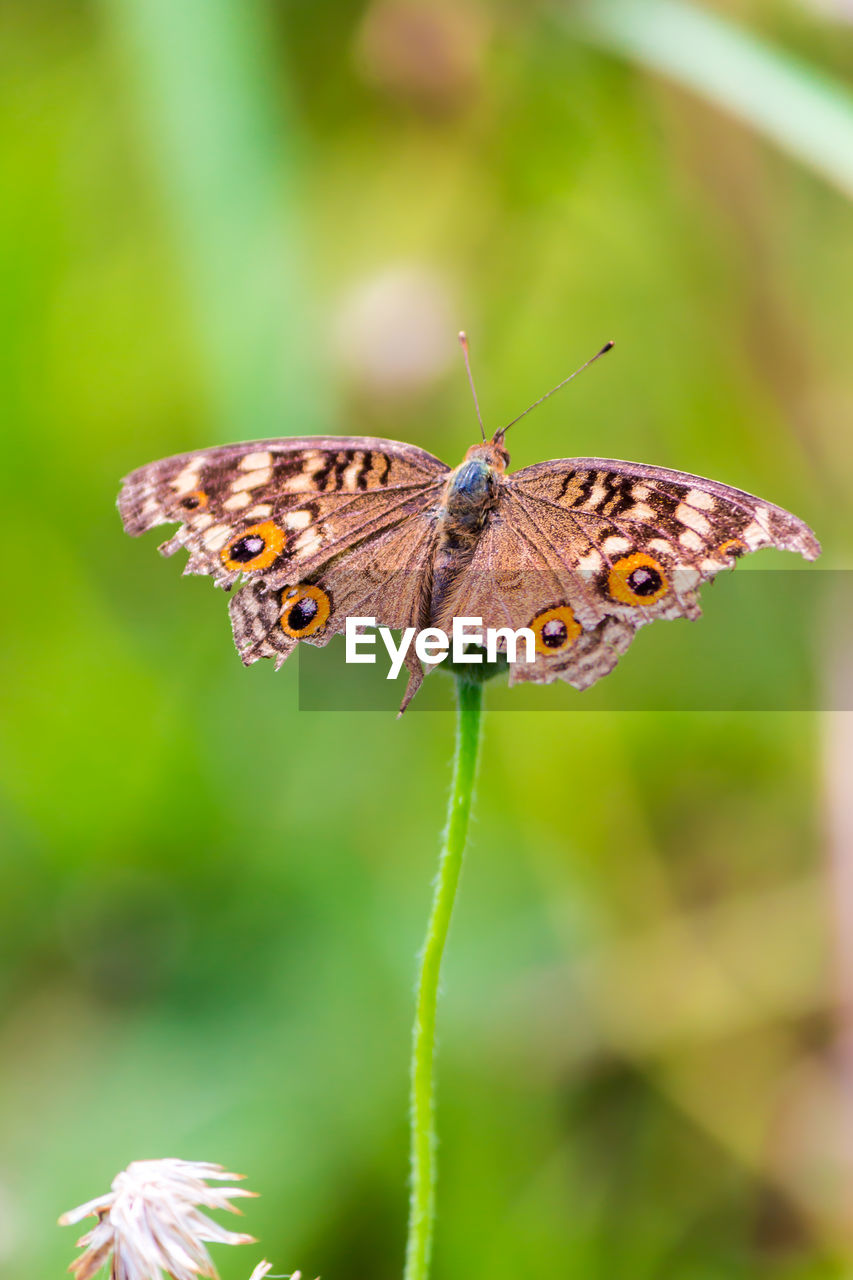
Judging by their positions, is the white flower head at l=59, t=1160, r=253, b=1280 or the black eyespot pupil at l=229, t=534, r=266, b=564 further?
the black eyespot pupil at l=229, t=534, r=266, b=564

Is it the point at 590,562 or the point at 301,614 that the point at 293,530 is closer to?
the point at 301,614

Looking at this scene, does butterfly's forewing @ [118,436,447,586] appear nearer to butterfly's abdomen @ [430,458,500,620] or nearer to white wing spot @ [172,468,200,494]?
white wing spot @ [172,468,200,494]

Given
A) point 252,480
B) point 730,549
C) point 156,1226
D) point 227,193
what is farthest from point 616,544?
point 227,193

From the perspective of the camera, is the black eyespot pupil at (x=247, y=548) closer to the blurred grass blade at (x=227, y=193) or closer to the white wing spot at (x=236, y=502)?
the white wing spot at (x=236, y=502)

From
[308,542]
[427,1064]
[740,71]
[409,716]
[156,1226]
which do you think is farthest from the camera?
[409,716]

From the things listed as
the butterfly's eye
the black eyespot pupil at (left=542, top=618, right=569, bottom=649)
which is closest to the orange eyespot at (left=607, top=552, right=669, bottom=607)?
the black eyespot pupil at (left=542, top=618, right=569, bottom=649)

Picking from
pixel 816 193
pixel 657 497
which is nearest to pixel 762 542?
pixel 657 497

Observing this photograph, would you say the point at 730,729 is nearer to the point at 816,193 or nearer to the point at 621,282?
the point at 621,282
